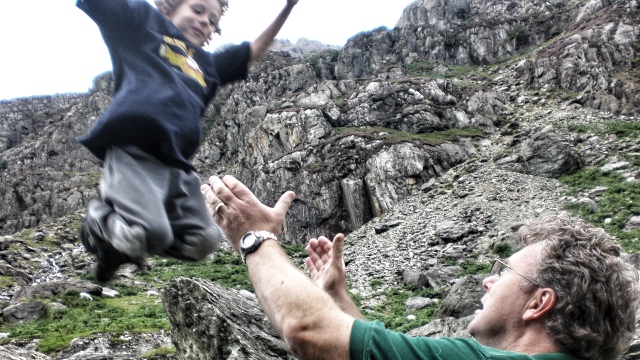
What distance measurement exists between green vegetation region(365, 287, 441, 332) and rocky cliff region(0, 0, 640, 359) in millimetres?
552

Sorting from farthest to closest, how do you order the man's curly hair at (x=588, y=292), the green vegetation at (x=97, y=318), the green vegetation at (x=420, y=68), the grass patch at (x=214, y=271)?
the green vegetation at (x=420, y=68), the grass patch at (x=214, y=271), the green vegetation at (x=97, y=318), the man's curly hair at (x=588, y=292)

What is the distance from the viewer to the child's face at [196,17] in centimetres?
270

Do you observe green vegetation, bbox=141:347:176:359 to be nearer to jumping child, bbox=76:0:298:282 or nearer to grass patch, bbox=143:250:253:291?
jumping child, bbox=76:0:298:282

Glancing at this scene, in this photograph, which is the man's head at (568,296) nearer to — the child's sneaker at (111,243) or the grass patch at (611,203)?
the child's sneaker at (111,243)

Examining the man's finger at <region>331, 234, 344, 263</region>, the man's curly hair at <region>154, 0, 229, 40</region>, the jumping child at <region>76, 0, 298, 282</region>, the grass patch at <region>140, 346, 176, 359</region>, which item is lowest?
the grass patch at <region>140, 346, 176, 359</region>

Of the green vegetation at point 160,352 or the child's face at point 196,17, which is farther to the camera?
the green vegetation at point 160,352

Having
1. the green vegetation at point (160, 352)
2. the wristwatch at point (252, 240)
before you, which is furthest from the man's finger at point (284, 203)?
the green vegetation at point (160, 352)

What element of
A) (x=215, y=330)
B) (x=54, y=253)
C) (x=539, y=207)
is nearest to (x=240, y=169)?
(x=54, y=253)

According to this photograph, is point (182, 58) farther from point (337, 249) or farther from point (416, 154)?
point (416, 154)

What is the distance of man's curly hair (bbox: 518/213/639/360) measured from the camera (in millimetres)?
2020

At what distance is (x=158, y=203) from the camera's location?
8.58 ft

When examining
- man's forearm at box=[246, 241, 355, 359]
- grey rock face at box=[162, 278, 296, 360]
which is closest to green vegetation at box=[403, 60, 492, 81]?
grey rock face at box=[162, 278, 296, 360]

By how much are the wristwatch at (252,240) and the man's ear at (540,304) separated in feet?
4.09

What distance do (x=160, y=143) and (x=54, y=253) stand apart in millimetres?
30667
